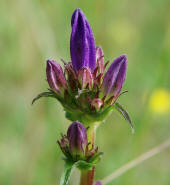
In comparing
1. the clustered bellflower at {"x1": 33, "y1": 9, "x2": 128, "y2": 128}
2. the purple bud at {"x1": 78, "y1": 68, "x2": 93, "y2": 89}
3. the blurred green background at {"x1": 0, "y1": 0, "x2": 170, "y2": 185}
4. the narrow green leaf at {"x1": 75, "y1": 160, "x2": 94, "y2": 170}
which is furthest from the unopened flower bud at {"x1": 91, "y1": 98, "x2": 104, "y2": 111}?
the blurred green background at {"x1": 0, "y1": 0, "x2": 170, "y2": 185}

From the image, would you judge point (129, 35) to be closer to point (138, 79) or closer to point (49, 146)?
point (138, 79)

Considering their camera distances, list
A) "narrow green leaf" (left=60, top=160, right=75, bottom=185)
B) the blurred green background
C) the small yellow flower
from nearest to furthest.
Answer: "narrow green leaf" (left=60, top=160, right=75, bottom=185), the blurred green background, the small yellow flower

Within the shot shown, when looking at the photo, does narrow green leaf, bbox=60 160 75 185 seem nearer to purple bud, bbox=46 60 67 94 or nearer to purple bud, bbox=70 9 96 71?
purple bud, bbox=46 60 67 94

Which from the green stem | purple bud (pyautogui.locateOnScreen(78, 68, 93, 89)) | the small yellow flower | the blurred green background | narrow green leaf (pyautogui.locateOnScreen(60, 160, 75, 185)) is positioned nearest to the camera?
narrow green leaf (pyautogui.locateOnScreen(60, 160, 75, 185))

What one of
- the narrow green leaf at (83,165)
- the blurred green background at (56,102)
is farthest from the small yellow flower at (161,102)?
the narrow green leaf at (83,165)

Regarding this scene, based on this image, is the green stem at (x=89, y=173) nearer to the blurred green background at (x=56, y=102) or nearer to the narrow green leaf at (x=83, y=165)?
the narrow green leaf at (x=83, y=165)

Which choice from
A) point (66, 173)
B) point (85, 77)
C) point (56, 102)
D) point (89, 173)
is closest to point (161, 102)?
point (56, 102)

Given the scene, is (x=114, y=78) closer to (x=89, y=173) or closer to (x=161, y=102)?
(x=89, y=173)
